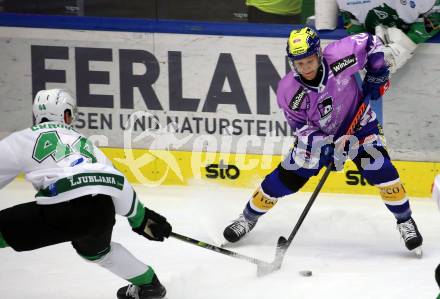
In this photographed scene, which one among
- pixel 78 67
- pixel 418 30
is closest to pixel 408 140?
pixel 418 30

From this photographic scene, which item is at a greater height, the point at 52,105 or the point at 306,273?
the point at 52,105

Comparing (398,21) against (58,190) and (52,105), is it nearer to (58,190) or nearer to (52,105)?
(52,105)

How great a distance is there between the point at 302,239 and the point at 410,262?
76cm

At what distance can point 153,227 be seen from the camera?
16.8 ft

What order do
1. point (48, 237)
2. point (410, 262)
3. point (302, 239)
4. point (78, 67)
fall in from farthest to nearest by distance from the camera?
point (78, 67) → point (302, 239) → point (410, 262) → point (48, 237)

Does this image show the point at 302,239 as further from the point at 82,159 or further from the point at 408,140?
the point at 82,159

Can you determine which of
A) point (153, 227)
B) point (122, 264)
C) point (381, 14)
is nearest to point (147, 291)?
point (122, 264)

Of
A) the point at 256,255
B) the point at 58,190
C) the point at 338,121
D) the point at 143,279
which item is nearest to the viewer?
the point at 58,190

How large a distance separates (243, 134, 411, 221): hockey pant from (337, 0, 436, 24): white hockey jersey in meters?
1.05

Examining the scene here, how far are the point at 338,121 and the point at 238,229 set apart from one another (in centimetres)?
85

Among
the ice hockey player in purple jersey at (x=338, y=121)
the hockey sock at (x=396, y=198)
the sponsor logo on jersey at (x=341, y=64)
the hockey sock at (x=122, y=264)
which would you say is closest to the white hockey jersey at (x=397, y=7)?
the ice hockey player in purple jersey at (x=338, y=121)

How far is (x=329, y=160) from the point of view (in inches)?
241

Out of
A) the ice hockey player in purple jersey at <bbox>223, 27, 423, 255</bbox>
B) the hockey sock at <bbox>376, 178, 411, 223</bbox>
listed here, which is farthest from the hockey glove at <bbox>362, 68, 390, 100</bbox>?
the hockey sock at <bbox>376, 178, 411, 223</bbox>

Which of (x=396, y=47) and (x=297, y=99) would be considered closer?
(x=297, y=99)
